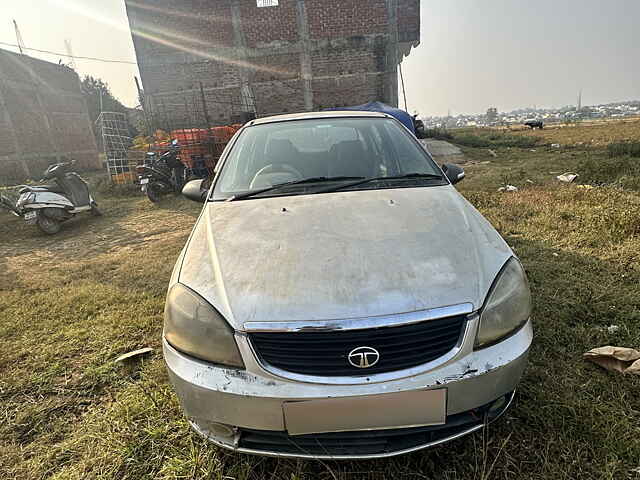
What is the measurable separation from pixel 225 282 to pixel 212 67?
1187 cm

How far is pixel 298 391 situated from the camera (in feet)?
3.51

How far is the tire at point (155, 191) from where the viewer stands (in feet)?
22.8

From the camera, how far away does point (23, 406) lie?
71.1 inches

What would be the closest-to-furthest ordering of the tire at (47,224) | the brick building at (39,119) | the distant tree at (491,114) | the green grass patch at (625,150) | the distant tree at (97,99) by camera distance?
the tire at (47,224), the green grass patch at (625,150), the brick building at (39,119), the distant tree at (97,99), the distant tree at (491,114)

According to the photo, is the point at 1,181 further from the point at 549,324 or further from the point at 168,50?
the point at 549,324

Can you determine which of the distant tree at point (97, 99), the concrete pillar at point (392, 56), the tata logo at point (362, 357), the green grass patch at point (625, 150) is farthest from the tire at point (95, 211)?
the distant tree at point (97, 99)

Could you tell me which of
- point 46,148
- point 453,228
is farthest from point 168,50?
point 453,228

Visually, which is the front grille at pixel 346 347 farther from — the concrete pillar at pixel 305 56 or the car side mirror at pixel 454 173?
the concrete pillar at pixel 305 56

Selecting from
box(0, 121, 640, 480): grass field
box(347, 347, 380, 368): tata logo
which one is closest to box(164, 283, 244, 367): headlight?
box(347, 347, 380, 368): tata logo

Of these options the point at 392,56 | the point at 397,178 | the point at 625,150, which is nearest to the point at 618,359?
the point at 397,178

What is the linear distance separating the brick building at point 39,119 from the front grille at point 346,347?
14.7 m

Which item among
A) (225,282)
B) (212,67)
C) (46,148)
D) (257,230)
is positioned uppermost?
(212,67)

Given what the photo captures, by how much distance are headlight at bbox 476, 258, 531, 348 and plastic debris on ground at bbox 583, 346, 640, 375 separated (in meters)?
0.81

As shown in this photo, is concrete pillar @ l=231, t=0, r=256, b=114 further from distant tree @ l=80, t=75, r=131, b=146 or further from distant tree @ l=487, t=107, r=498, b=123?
distant tree @ l=487, t=107, r=498, b=123
